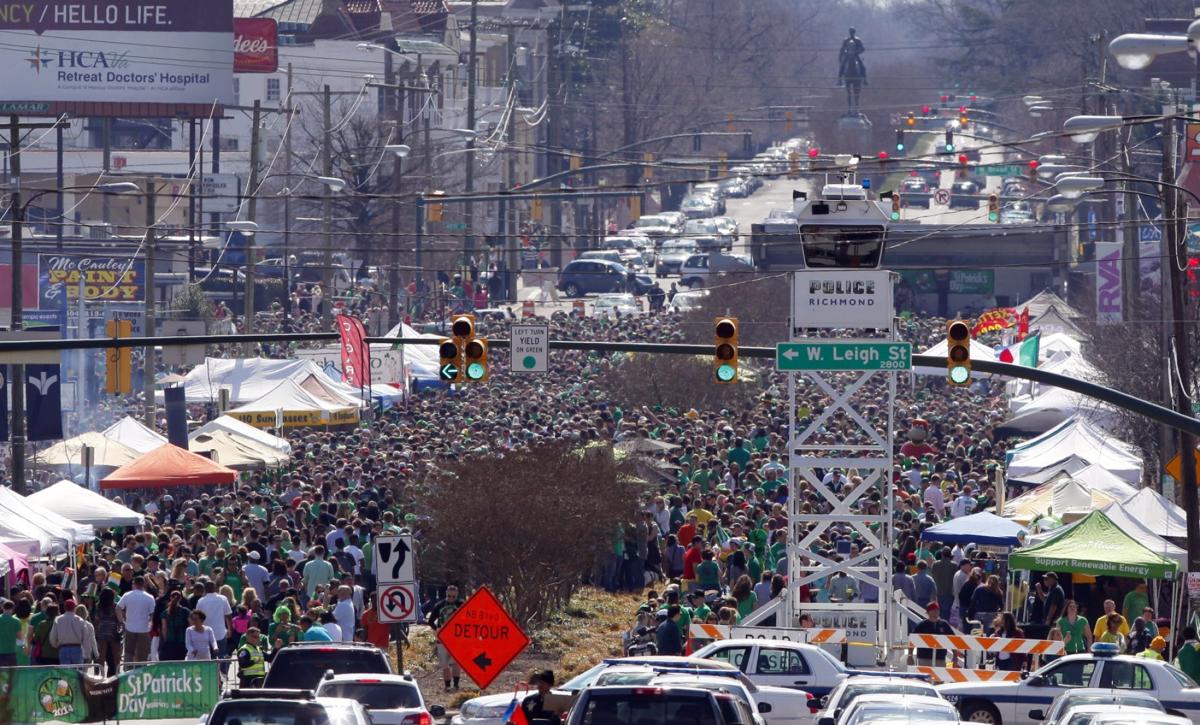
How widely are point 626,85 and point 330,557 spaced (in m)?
104

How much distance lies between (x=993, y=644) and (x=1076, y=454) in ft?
42.9

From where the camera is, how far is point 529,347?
27688mm

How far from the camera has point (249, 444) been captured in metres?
38.2

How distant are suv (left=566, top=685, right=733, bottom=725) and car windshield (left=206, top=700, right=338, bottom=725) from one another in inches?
66.5

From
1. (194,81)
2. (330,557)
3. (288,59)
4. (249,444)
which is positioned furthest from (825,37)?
(330,557)

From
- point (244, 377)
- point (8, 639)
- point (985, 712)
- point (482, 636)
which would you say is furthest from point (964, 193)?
point (482, 636)

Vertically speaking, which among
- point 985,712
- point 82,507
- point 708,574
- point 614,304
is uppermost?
point 614,304

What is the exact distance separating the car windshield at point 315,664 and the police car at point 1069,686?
523 cm

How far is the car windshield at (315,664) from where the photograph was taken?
18078 mm

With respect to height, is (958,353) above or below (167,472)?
above

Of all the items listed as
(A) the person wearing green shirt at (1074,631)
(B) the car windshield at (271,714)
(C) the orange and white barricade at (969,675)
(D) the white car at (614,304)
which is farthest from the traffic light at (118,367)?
(D) the white car at (614,304)

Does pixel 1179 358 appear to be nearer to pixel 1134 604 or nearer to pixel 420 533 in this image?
pixel 1134 604

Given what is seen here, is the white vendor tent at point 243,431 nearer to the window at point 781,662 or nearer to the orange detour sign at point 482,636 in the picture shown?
the window at point 781,662

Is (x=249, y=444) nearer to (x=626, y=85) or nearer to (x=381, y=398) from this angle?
(x=381, y=398)
